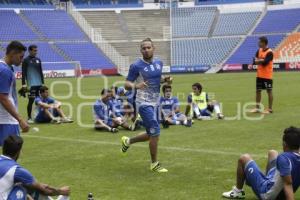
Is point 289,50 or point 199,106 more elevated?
point 289,50

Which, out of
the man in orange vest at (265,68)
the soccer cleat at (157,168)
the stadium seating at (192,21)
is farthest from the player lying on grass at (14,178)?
the stadium seating at (192,21)

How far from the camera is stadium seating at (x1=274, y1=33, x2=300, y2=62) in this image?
2137 inches

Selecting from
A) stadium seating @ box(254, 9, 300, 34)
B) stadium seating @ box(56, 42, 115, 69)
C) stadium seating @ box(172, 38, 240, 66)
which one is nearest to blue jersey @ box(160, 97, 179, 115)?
stadium seating @ box(56, 42, 115, 69)

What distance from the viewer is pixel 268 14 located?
63062mm

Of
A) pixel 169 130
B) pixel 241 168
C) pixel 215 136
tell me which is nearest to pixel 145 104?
pixel 241 168

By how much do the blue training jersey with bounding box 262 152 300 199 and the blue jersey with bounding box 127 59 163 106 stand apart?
3273mm

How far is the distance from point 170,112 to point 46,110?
3.97 metres

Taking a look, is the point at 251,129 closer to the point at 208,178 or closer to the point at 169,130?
the point at 169,130

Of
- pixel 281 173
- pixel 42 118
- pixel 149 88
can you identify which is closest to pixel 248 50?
→ pixel 42 118

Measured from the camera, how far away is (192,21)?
65.3 metres

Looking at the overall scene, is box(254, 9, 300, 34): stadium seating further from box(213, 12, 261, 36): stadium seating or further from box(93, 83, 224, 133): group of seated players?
box(93, 83, 224, 133): group of seated players

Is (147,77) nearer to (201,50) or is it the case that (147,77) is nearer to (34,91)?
(34,91)

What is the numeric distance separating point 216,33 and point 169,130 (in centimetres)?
5071

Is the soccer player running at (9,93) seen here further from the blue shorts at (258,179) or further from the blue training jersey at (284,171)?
the blue training jersey at (284,171)
